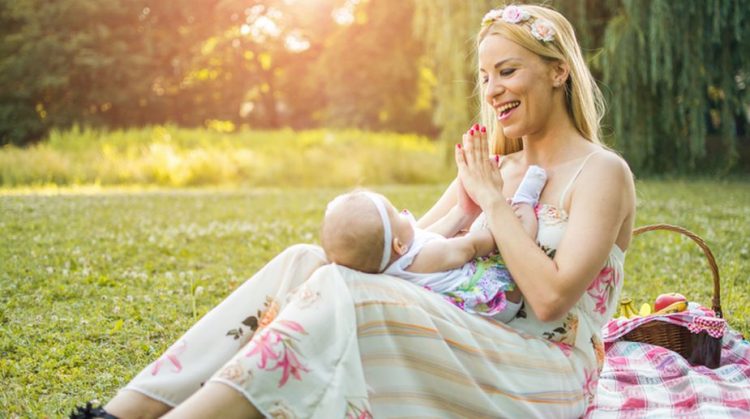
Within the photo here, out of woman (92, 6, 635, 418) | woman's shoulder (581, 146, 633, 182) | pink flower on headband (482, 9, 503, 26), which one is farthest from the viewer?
pink flower on headband (482, 9, 503, 26)

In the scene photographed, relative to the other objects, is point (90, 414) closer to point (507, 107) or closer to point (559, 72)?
point (507, 107)

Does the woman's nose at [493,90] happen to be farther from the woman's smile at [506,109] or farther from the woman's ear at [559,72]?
the woman's ear at [559,72]

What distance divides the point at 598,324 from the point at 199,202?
9.07m

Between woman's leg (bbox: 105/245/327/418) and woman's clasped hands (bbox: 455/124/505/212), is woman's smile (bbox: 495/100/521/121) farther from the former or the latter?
woman's leg (bbox: 105/245/327/418)

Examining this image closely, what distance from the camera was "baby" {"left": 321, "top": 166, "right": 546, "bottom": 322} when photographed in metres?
2.54

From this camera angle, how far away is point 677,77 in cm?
1205

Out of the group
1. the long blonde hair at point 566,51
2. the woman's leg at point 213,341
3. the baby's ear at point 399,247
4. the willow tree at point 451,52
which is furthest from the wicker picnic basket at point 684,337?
the willow tree at point 451,52

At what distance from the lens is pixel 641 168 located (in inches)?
516

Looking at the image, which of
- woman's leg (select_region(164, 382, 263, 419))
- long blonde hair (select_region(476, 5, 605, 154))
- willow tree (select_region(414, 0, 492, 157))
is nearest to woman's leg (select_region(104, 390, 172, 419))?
woman's leg (select_region(164, 382, 263, 419))

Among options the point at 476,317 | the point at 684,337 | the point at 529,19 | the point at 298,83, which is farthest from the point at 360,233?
the point at 298,83

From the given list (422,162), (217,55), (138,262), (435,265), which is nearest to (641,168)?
(422,162)

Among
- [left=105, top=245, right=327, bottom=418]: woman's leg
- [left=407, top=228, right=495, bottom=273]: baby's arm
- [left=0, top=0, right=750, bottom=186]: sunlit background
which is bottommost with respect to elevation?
[left=0, top=0, right=750, bottom=186]: sunlit background

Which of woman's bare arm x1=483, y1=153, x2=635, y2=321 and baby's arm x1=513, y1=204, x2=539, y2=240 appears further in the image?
baby's arm x1=513, y1=204, x2=539, y2=240

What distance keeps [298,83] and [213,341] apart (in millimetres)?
36858
